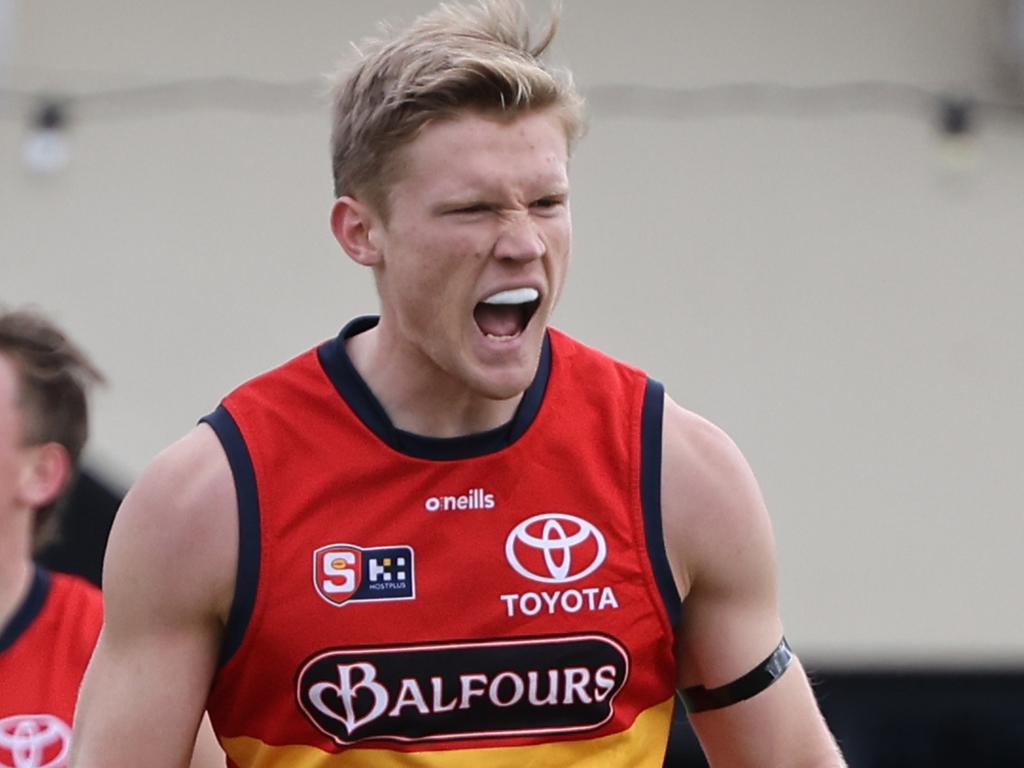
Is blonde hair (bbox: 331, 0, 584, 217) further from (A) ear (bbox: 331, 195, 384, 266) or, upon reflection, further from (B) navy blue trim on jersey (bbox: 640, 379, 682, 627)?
(B) navy blue trim on jersey (bbox: 640, 379, 682, 627)

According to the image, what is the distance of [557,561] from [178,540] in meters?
0.56

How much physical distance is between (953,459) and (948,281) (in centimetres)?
64

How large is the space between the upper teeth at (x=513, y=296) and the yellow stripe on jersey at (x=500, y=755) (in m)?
0.65

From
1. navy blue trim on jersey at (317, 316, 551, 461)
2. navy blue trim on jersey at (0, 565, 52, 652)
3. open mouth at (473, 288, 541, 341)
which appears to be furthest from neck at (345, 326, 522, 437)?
navy blue trim on jersey at (0, 565, 52, 652)

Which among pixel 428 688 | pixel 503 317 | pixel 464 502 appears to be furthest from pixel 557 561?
pixel 503 317

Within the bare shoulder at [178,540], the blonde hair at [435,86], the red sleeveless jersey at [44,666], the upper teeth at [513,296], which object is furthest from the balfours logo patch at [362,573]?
the red sleeveless jersey at [44,666]

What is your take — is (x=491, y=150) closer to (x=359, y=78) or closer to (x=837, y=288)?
(x=359, y=78)

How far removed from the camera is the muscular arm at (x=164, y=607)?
8.95 ft

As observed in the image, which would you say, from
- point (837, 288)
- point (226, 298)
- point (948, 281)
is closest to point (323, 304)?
point (226, 298)

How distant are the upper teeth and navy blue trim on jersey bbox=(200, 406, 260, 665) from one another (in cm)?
44


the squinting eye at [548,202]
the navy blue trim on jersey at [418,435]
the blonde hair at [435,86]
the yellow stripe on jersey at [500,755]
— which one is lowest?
the yellow stripe on jersey at [500,755]

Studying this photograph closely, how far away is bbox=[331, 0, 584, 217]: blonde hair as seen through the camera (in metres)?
2.71

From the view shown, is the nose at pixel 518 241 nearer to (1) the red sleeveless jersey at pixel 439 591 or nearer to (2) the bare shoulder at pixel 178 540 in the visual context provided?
(1) the red sleeveless jersey at pixel 439 591

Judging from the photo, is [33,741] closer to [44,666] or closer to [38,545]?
[44,666]
